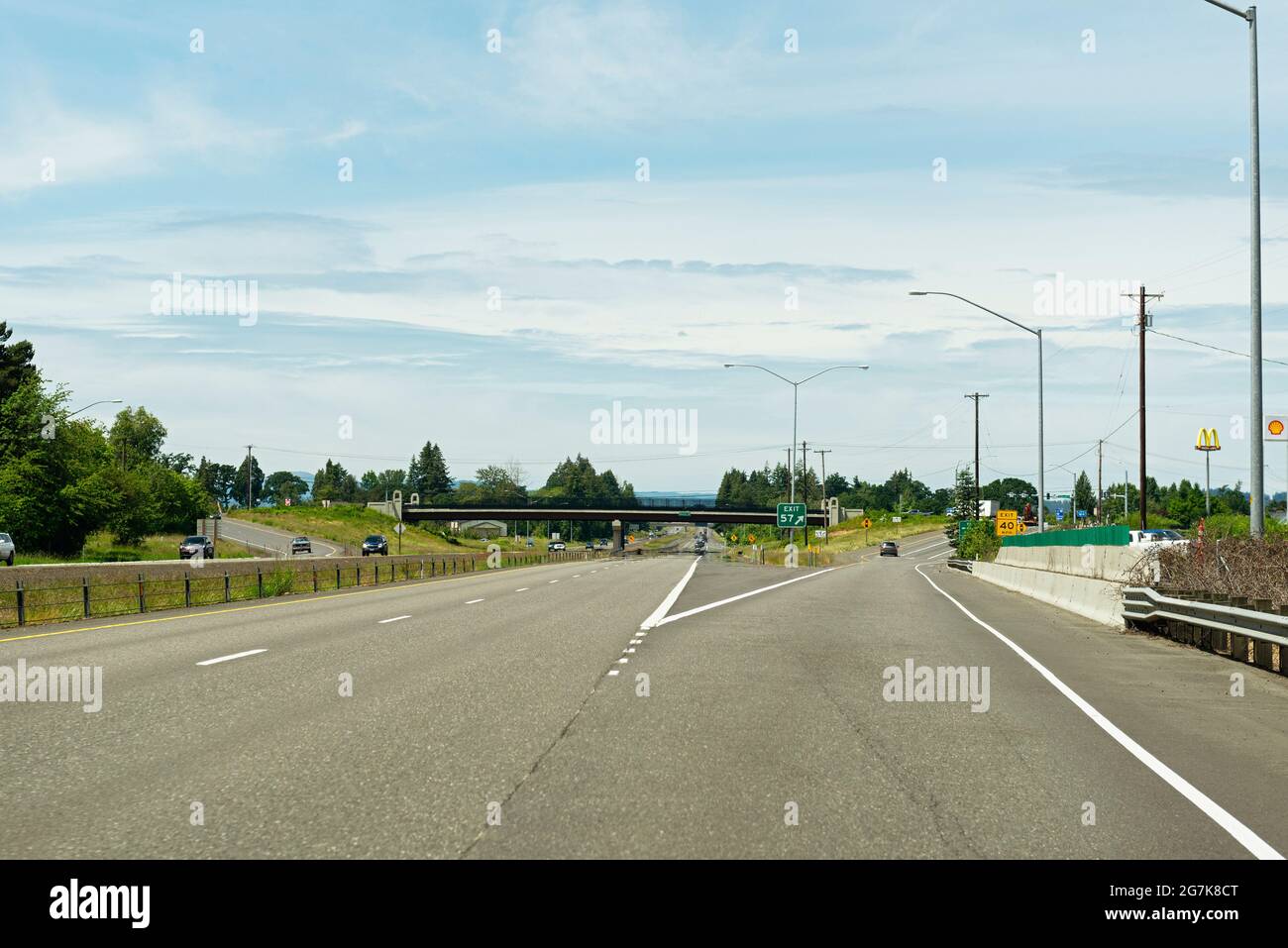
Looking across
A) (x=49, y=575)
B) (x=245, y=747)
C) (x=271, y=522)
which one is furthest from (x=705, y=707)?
(x=271, y=522)

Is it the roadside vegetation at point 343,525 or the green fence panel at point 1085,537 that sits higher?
the green fence panel at point 1085,537

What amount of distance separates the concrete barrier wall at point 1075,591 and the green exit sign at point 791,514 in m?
53.5

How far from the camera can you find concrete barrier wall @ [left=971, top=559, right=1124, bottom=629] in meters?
25.9

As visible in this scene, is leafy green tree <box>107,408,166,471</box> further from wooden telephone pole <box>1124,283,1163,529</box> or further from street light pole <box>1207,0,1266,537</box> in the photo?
street light pole <box>1207,0,1266,537</box>

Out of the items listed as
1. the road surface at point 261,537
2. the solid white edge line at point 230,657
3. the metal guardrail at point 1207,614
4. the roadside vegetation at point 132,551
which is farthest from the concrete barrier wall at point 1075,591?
the road surface at point 261,537

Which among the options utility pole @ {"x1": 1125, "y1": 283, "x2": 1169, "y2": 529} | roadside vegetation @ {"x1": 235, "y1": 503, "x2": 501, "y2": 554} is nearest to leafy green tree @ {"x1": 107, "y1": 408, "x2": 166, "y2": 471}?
roadside vegetation @ {"x1": 235, "y1": 503, "x2": 501, "y2": 554}

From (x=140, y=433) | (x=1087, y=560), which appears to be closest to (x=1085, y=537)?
(x=1087, y=560)

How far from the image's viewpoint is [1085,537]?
38.5 meters

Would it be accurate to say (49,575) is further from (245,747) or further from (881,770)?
(881,770)

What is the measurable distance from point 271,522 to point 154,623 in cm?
12667

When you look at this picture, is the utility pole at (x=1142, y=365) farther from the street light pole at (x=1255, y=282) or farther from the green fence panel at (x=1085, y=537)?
the street light pole at (x=1255, y=282)

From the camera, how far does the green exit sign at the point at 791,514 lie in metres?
100

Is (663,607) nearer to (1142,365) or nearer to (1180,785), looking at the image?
(1180,785)

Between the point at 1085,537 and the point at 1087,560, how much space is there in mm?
1098
